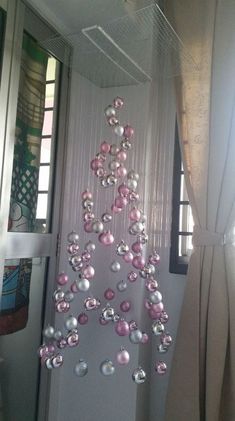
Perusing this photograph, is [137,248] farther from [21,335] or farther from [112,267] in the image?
[21,335]

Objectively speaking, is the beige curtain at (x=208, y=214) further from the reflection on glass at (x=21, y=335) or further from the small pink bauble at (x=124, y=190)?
the reflection on glass at (x=21, y=335)

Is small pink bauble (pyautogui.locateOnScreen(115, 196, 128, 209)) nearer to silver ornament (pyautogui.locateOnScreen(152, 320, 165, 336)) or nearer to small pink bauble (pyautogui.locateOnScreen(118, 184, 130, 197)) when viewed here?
small pink bauble (pyautogui.locateOnScreen(118, 184, 130, 197))

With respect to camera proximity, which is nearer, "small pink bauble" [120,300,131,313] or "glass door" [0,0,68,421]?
"glass door" [0,0,68,421]

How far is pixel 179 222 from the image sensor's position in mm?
1824

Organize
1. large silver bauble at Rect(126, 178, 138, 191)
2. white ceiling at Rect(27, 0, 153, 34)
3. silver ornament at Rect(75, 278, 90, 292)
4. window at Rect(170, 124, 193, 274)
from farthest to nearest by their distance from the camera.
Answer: window at Rect(170, 124, 193, 274)
white ceiling at Rect(27, 0, 153, 34)
large silver bauble at Rect(126, 178, 138, 191)
silver ornament at Rect(75, 278, 90, 292)

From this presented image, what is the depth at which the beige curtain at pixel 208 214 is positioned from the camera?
147 cm

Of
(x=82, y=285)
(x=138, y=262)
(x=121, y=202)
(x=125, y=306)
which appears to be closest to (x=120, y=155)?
(x=121, y=202)

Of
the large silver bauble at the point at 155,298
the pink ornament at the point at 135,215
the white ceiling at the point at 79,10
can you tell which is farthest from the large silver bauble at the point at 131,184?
the white ceiling at the point at 79,10

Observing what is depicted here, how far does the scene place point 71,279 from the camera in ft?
5.82

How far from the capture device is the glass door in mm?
1410

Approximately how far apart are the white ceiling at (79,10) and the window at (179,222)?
669mm

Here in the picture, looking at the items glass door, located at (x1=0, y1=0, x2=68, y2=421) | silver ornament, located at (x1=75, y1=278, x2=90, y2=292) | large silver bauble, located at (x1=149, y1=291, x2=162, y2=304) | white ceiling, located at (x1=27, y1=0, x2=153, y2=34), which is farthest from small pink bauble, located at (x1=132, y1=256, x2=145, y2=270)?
white ceiling, located at (x1=27, y1=0, x2=153, y2=34)

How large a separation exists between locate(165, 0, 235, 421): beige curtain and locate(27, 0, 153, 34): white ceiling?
1.06 ft

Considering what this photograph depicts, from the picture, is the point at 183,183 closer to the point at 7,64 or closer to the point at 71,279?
the point at 71,279
